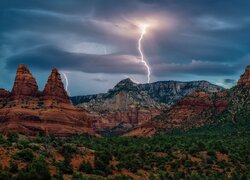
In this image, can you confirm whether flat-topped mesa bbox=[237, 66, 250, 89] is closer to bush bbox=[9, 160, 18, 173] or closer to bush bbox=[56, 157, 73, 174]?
bush bbox=[56, 157, 73, 174]

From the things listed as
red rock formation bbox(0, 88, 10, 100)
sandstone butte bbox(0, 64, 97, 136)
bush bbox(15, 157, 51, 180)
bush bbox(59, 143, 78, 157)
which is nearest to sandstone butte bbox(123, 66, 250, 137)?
sandstone butte bbox(0, 64, 97, 136)

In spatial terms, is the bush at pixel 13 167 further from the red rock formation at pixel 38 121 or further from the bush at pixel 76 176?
the red rock formation at pixel 38 121

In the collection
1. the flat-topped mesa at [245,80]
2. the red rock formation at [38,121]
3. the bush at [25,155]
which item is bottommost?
the bush at [25,155]

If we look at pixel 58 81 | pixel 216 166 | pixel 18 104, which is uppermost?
pixel 58 81

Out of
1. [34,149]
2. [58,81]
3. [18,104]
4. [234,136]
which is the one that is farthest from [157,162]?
[58,81]

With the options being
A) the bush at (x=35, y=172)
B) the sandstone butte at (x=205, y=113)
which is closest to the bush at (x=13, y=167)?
the bush at (x=35, y=172)

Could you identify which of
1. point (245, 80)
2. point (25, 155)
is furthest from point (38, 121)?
point (245, 80)

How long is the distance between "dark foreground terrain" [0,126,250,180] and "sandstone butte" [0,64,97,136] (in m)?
58.9

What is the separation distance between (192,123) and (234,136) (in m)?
53.1

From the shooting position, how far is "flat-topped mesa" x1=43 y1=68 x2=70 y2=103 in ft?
543

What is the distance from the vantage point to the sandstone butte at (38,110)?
144m

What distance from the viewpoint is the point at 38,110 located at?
15100 cm

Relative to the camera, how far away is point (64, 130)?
487ft

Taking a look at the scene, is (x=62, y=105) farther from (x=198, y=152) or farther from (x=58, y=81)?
(x=198, y=152)
